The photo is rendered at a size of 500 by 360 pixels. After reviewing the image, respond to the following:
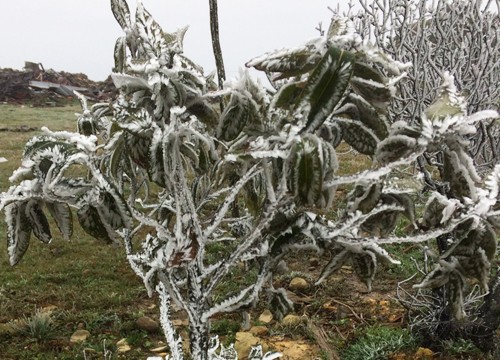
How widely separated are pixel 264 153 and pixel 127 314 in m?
3.32

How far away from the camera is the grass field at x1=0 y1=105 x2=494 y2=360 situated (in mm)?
3590

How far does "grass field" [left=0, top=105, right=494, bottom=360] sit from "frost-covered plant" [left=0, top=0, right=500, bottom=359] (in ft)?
6.68

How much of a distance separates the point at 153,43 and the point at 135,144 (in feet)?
0.88

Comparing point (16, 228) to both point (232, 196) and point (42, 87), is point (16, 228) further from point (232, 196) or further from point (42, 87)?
point (42, 87)

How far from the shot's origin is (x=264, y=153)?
4.15 ft

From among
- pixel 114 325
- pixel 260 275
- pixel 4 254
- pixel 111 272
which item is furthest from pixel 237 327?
pixel 4 254

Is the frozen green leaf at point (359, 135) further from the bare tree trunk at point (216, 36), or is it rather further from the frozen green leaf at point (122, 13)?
the bare tree trunk at point (216, 36)

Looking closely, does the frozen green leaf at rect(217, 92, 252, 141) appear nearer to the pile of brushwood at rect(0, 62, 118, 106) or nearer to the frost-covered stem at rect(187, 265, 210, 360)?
the frost-covered stem at rect(187, 265, 210, 360)

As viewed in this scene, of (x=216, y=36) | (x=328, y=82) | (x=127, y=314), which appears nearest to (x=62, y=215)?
(x=328, y=82)

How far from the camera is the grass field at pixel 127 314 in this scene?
359 centimetres

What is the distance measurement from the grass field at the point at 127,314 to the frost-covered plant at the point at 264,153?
204 cm

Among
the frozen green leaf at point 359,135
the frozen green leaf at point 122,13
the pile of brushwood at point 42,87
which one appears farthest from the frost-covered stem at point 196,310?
the pile of brushwood at point 42,87

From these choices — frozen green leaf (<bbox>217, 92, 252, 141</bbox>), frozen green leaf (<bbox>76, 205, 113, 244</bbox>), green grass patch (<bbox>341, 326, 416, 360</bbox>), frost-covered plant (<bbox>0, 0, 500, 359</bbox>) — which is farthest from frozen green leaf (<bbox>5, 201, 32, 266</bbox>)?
green grass patch (<bbox>341, 326, 416, 360</bbox>)

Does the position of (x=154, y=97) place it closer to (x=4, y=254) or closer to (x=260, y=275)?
(x=260, y=275)
